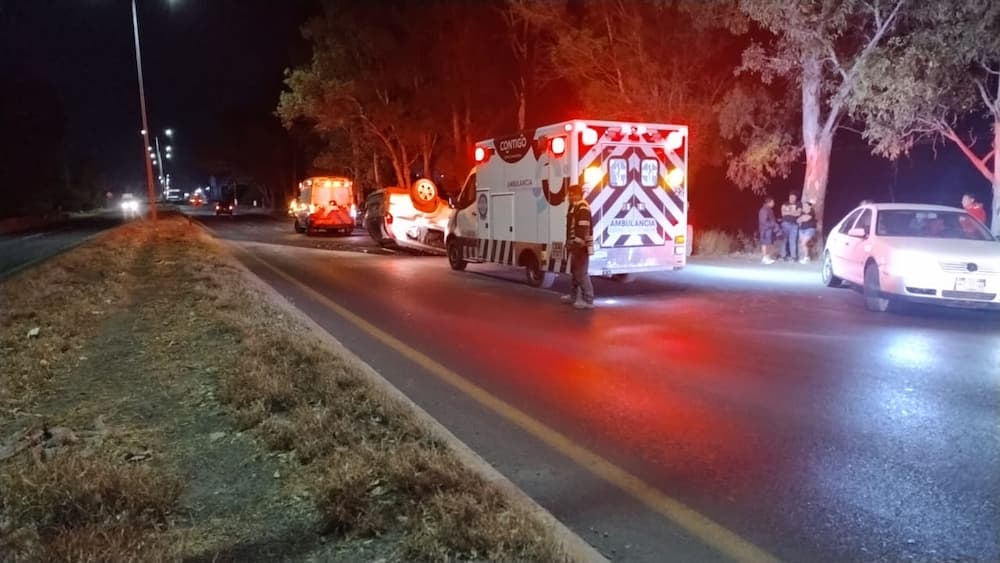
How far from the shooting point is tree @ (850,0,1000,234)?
48.0 feet

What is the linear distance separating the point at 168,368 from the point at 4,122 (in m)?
62.3

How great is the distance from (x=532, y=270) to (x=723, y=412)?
27.4 ft

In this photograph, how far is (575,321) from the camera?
11.0 metres

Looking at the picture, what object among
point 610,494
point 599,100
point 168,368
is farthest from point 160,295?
point 599,100

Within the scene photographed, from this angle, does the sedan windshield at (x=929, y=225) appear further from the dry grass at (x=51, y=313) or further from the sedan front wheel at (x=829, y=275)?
the dry grass at (x=51, y=313)

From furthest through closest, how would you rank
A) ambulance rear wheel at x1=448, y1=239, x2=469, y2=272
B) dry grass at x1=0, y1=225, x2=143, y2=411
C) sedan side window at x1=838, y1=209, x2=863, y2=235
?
ambulance rear wheel at x1=448, y1=239, x2=469, y2=272 < sedan side window at x1=838, y1=209, x2=863, y2=235 < dry grass at x1=0, y1=225, x2=143, y2=411

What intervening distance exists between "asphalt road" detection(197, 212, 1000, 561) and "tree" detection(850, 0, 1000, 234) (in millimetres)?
5109

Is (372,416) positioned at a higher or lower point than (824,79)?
lower

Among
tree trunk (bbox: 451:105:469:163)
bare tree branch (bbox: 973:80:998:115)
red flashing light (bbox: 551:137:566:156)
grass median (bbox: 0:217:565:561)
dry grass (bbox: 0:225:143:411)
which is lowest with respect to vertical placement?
grass median (bbox: 0:217:565:561)

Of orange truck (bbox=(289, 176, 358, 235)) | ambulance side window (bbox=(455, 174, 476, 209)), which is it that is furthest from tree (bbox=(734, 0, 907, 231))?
orange truck (bbox=(289, 176, 358, 235))

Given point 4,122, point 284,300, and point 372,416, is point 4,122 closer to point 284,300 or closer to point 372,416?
point 284,300

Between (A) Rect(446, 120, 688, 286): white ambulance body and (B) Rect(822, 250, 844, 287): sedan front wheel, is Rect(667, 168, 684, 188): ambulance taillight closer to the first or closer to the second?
(A) Rect(446, 120, 688, 286): white ambulance body

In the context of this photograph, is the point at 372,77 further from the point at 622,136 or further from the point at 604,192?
the point at 604,192

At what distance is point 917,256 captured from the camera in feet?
35.1
